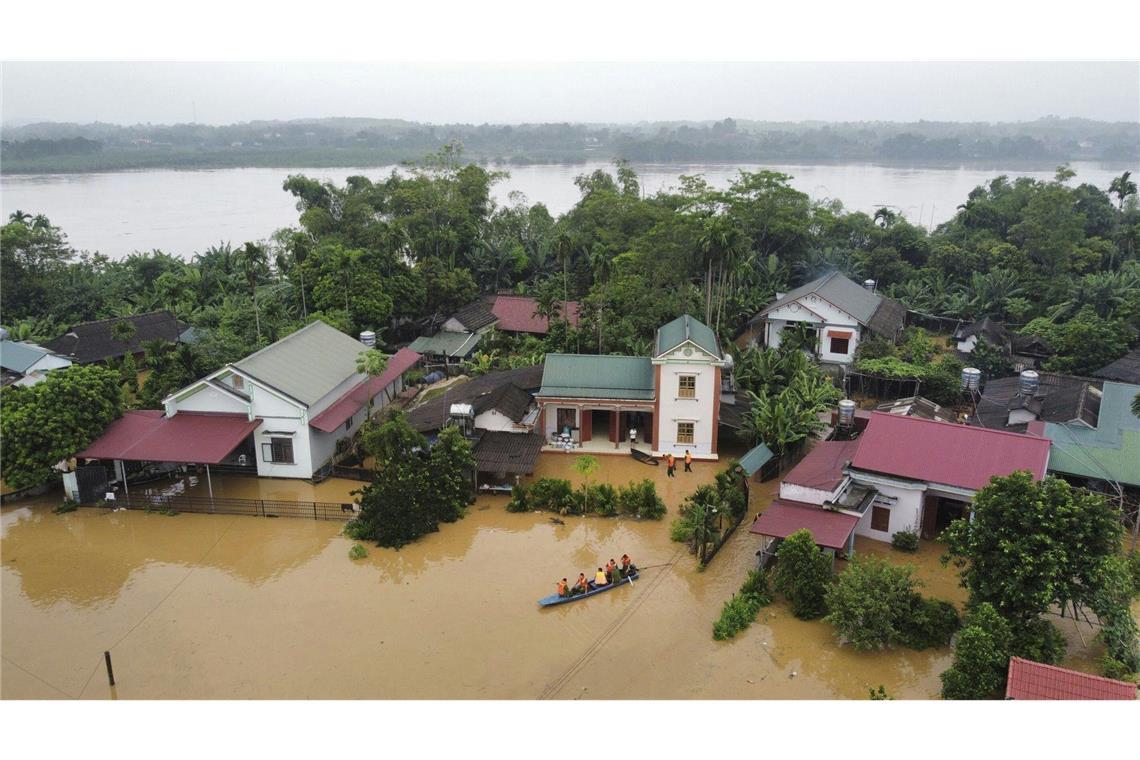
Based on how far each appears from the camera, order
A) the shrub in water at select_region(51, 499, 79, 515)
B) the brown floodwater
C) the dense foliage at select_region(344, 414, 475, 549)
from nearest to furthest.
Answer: the brown floodwater → the dense foliage at select_region(344, 414, 475, 549) → the shrub in water at select_region(51, 499, 79, 515)

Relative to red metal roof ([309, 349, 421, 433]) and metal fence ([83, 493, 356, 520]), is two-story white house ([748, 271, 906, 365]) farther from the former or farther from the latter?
metal fence ([83, 493, 356, 520])

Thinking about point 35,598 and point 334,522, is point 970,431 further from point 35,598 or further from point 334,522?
point 35,598

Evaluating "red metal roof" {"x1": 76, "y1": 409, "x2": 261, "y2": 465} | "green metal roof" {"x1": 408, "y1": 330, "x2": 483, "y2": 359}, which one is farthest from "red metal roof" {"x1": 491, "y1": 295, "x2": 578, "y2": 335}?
"red metal roof" {"x1": 76, "y1": 409, "x2": 261, "y2": 465}

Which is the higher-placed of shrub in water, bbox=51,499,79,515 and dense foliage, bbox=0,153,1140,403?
dense foliage, bbox=0,153,1140,403

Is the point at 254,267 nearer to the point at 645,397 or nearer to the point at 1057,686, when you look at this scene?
the point at 645,397

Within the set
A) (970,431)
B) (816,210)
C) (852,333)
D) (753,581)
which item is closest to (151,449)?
(753,581)

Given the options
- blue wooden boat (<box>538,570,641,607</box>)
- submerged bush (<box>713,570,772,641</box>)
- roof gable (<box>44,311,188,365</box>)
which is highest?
roof gable (<box>44,311,188,365</box>)

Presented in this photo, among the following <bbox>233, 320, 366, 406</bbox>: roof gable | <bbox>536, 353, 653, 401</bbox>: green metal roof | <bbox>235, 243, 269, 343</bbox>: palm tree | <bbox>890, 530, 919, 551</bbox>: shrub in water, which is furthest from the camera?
<bbox>235, 243, 269, 343</bbox>: palm tree
